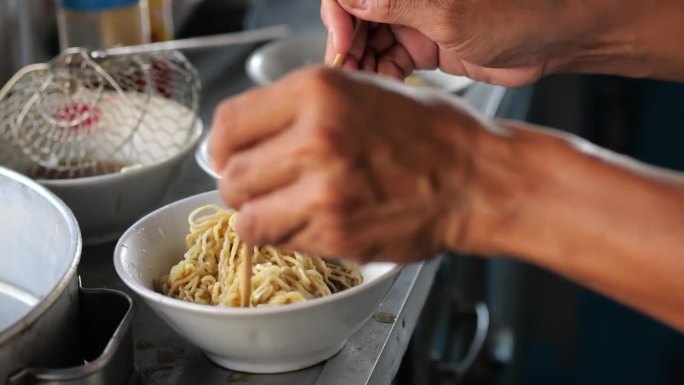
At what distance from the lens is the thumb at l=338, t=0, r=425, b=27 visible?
3.50ft

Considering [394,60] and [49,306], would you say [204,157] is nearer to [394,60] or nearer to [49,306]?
[394,60]

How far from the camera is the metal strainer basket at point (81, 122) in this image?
1.20 m

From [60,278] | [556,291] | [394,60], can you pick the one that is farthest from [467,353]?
[60,278]

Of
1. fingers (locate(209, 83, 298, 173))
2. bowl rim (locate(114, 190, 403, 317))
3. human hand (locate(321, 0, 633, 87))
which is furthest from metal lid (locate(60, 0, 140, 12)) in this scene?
fingers (locate(209, 83, 298, 173))

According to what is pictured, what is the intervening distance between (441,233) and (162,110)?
720 mm

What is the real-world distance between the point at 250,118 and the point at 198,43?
0.78 meters

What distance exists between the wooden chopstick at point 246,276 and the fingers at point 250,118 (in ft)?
0.67

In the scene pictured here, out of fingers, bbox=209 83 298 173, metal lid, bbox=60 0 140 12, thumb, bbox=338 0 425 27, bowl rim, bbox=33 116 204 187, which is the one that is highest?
fingers, bbox=209 83 298 173

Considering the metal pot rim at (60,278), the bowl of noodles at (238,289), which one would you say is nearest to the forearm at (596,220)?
the bowl of noodles at (238,289)

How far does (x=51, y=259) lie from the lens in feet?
2.92

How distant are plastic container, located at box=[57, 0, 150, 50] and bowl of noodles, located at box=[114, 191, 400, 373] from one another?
528 mm

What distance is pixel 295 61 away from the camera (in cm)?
167

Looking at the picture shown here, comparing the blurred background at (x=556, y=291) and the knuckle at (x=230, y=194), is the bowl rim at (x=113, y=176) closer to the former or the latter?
the knuckle at (x=230, y=194)

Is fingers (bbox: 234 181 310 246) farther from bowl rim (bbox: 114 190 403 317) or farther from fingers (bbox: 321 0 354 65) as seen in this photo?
fingers (bbox: 321 0 354 65)
